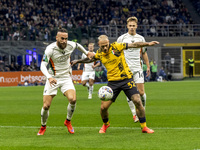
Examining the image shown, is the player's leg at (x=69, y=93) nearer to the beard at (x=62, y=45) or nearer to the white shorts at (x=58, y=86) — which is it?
the white shorts at (x=58, y=86)

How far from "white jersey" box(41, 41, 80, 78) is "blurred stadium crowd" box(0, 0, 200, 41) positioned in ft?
96.0

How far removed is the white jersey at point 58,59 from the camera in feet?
33.7

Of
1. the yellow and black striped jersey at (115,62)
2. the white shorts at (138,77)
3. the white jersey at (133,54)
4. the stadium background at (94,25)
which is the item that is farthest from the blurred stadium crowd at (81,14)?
the yellow and black striped jersey at (115,62)

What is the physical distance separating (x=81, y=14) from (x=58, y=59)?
126ft

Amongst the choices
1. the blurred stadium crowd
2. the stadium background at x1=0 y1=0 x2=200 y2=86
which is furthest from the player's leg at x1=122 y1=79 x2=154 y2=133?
the blurred stadium crowd

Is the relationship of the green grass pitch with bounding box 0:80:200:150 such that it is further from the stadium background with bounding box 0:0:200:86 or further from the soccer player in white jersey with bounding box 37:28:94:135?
the stadium background with bounding box 0:0:200:86

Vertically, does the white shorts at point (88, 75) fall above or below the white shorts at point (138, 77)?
below

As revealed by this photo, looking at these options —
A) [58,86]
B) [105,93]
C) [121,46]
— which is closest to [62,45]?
[58,86]

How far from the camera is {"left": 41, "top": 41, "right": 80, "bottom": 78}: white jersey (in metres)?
10.3

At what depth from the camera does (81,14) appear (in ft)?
159

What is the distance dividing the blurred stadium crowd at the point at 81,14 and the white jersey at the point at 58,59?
29.3 metres

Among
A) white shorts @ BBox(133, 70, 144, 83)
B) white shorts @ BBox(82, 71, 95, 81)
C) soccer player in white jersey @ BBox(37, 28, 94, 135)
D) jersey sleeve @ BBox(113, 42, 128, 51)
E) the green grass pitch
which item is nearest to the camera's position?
the green grass pitch

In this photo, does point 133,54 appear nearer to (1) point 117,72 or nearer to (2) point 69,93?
(1) point 117,72

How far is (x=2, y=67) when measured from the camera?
37.6m
